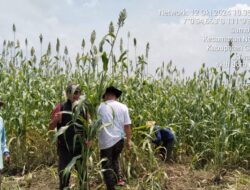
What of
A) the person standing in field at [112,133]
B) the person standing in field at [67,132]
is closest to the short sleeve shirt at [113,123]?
the person standing in field at [112,133]

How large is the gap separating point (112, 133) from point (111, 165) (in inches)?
16.1

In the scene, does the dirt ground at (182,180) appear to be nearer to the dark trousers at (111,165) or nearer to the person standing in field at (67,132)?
the dark trousers at (111,165)

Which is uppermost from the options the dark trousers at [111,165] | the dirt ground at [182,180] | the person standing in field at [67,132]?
the person standing in field at [67,132]

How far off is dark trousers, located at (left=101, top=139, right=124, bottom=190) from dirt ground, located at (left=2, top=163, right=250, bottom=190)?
0.40 metres

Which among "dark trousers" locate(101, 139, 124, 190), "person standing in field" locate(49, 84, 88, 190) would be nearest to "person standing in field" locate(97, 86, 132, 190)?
"dark trousers" locate(101, 139, 124, 190)

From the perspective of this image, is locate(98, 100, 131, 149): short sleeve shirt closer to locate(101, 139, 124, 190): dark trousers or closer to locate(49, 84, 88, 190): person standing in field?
locate(101, 139, 124, 190): dark trousers

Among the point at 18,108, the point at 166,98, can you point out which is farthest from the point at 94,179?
the point at 166,98

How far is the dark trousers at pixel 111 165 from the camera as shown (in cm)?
481

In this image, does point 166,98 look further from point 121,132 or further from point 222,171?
point 121,132

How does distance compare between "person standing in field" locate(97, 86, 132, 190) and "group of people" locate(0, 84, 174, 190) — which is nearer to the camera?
"group of people" locate(0, 84, 174, 190)

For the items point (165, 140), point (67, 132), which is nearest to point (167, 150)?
point (165, 140)

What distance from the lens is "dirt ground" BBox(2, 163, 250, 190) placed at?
5523 millimetres

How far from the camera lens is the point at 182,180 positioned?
5.71 metres

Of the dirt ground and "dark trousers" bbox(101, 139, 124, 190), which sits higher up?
"dark trousers" bbox(101, 139, 124, 190)
